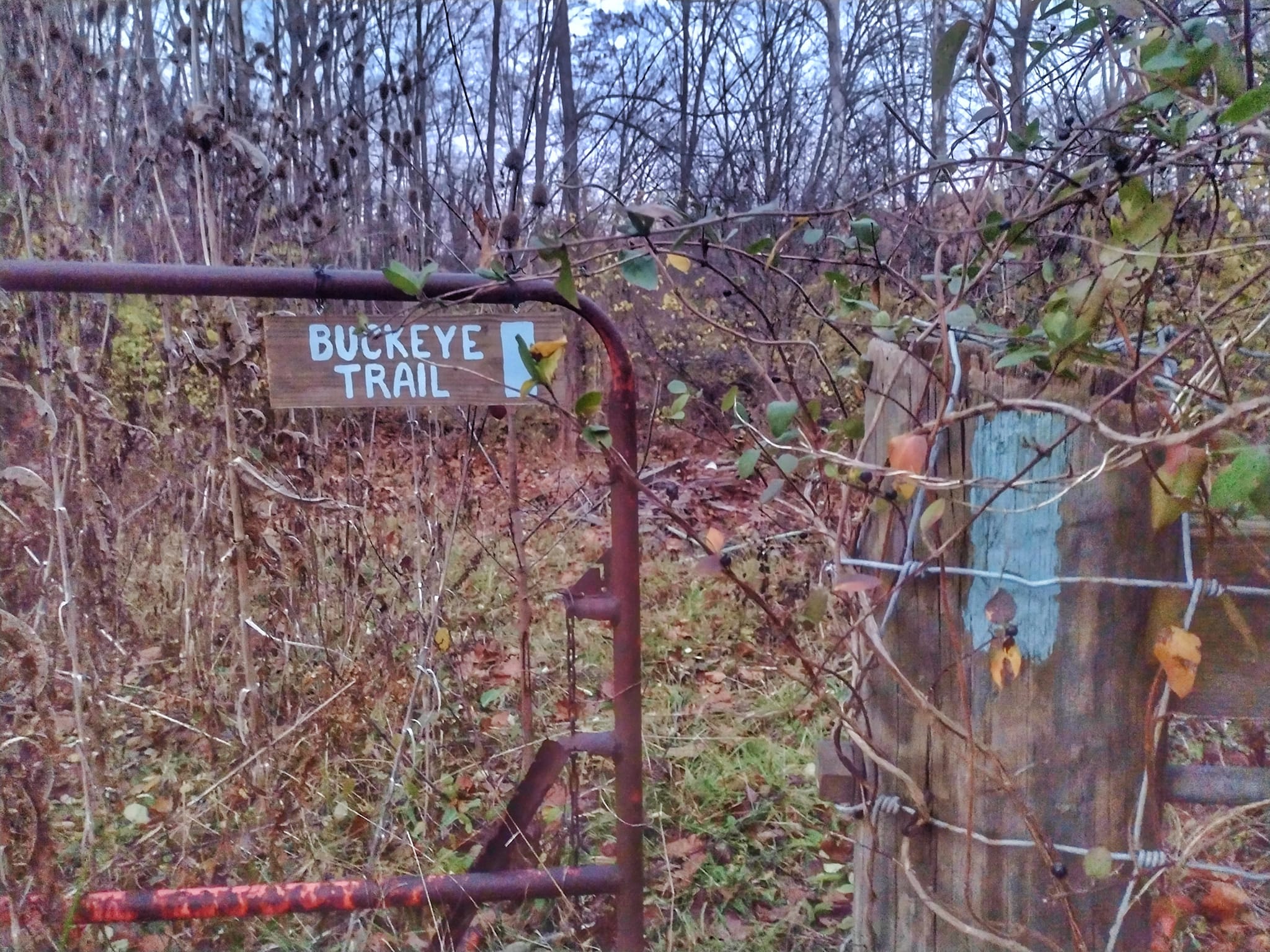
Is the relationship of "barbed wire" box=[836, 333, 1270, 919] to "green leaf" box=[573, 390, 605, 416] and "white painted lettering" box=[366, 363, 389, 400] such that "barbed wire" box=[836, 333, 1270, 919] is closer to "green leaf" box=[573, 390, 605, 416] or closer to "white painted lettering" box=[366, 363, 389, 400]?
"green leaf" box=[573, 390, 605, 416]

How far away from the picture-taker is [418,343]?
1.64m

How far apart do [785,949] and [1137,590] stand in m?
1.33

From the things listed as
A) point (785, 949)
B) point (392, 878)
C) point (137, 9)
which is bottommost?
point (785, 949)

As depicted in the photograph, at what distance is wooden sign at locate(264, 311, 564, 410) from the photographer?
63.6 inches

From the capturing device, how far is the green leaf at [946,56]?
1.35 m

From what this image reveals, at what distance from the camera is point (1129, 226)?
1.23 metres

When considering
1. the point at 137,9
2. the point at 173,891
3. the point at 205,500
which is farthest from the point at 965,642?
the point at 137,9

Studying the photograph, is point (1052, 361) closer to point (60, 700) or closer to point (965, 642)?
point (965, 642)

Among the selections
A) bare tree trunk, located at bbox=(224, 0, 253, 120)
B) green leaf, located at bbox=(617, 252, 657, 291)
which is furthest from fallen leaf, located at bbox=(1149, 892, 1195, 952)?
bare tree trunk, located at bbox=(224, 0, 253, 120)

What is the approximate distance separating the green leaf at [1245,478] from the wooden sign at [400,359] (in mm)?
1076

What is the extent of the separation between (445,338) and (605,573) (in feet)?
1.89

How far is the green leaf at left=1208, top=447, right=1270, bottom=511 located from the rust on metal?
0.91 m

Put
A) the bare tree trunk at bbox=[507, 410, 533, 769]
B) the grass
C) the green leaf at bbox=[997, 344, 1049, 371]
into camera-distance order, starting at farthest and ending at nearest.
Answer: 1. the bare tree trunk at bbox=[507, 410, 533, 769]
2. the grass
3. the green leaf at bbox=[997, 344, 1049, 371]

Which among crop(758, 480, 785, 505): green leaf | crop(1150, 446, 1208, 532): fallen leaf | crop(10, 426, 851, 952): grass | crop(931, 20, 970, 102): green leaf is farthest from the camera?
crop(10, 426, 851, 952): grass
